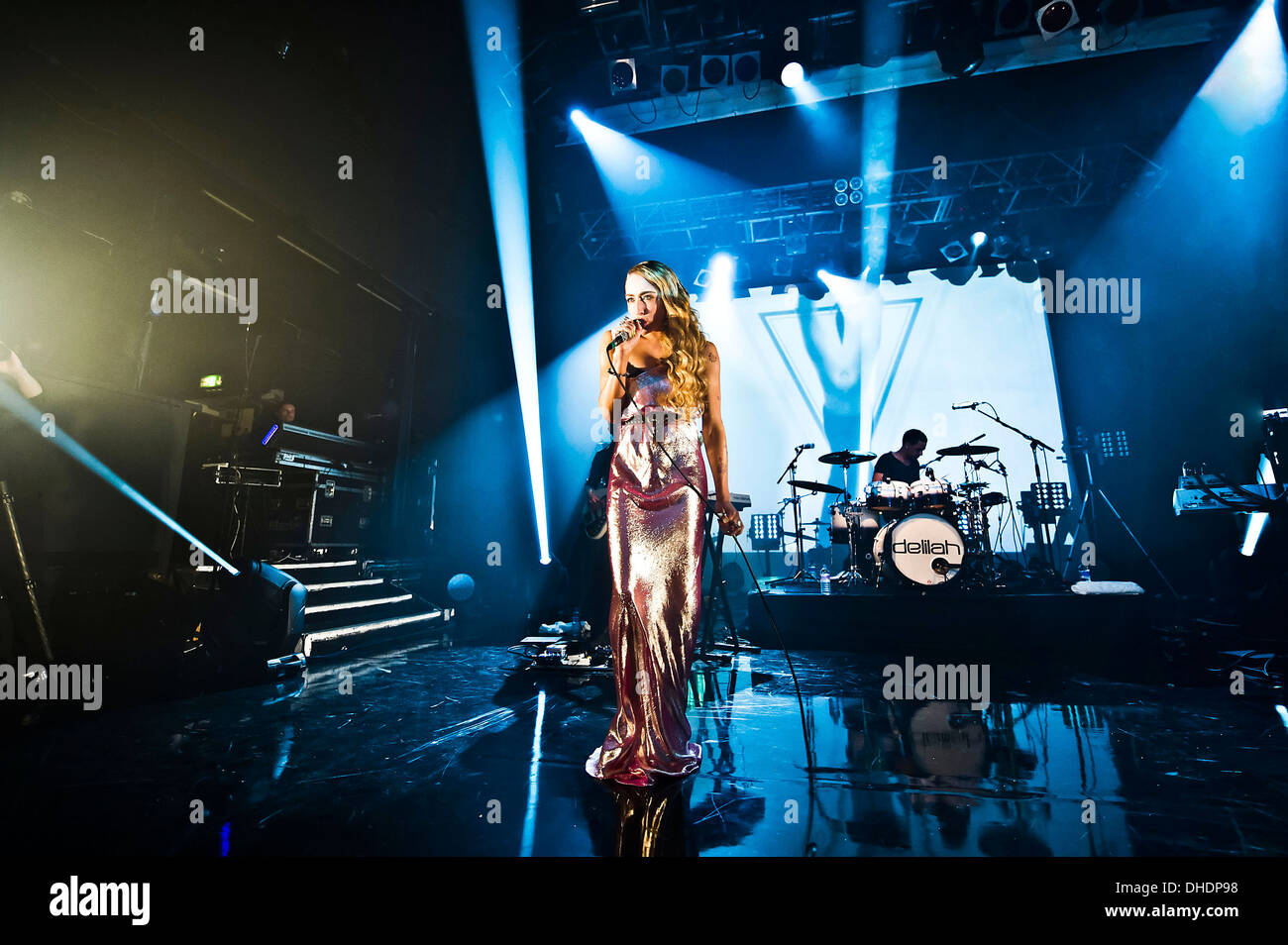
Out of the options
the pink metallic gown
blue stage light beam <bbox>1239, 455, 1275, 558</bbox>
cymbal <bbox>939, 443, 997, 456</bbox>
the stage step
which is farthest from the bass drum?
the stage step

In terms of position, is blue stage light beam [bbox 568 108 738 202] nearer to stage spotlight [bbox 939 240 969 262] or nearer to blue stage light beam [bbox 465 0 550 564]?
blue stage light beam [bbox 465 0 550 564]

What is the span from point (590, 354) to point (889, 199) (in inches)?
197

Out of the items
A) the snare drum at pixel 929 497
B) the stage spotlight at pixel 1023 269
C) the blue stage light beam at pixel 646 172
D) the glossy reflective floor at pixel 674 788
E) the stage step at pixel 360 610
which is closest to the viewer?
the glossy reflective floor at pixel 674 788

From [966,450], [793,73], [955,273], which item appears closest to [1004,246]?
[955,273]

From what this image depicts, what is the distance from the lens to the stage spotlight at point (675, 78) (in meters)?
6.20

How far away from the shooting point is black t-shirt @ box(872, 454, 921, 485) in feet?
22.5

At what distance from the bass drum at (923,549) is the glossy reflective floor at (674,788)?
206 cm

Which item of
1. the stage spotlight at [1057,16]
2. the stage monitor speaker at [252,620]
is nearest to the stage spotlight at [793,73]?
the stage spotlight at [1057,16]

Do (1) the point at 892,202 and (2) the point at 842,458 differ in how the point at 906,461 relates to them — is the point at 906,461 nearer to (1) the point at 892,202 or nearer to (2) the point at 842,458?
(2) the point at 842,458

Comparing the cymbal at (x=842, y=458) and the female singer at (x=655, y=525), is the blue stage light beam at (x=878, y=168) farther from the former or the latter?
the female singer at (x=655, y=525)

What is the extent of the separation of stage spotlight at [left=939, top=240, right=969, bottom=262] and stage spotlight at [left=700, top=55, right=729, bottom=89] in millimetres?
4407

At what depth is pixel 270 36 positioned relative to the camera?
542cm
